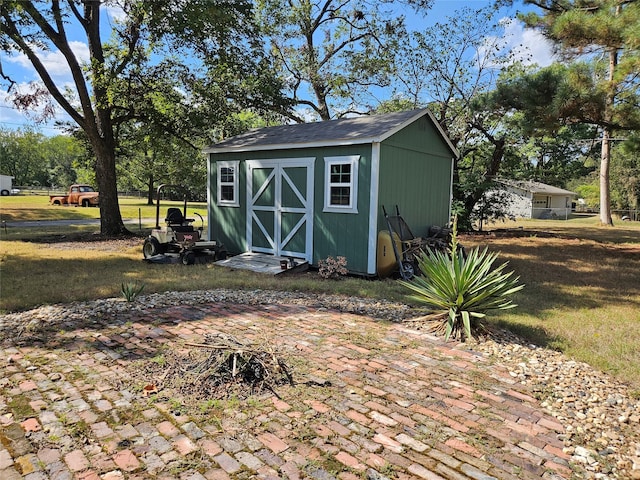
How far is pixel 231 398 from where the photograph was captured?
318cm

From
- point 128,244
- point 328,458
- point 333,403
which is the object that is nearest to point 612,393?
point 333,403

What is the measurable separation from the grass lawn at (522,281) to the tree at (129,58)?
4.05m

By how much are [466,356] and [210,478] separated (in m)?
2.81

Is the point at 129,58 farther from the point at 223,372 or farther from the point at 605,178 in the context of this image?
the point at 605,178

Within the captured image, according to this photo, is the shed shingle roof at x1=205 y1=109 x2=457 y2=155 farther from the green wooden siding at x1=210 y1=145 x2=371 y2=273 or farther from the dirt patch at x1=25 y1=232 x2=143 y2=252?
the dirt patch at x1=25 y1=232 x2=143 y2=252

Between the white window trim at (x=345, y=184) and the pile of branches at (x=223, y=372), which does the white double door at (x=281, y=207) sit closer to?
the white window trim at (x=345, y=184)

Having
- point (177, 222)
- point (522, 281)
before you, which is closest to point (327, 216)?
point (177, 222)

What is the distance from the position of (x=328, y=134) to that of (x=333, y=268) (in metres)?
2.85

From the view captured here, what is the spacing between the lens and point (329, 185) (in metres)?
8.60

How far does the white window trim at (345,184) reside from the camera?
822 cm

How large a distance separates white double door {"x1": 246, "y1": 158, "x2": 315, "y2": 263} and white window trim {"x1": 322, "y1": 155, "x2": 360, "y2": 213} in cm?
38

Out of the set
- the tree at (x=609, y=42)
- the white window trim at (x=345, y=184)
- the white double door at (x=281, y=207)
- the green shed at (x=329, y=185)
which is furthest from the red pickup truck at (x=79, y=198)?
the tree at (x=609, y=42)

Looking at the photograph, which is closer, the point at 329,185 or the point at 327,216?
the point at 329,185

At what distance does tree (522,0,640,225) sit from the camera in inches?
281
